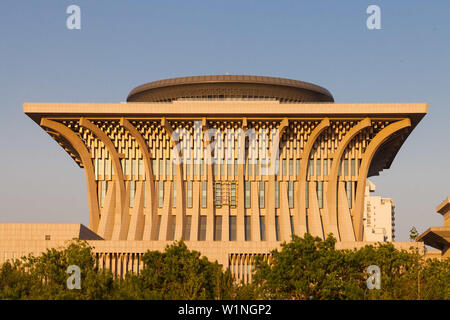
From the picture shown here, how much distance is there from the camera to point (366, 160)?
79.5m

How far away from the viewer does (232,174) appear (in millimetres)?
81250

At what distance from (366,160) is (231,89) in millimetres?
13374

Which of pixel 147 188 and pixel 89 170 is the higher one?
pixel 89 170

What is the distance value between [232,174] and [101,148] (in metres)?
11.8

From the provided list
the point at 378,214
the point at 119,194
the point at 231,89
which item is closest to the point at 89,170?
the point at 119,194

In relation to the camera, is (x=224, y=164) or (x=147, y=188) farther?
(x=224, y=164)

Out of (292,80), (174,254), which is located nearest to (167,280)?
(174,254)

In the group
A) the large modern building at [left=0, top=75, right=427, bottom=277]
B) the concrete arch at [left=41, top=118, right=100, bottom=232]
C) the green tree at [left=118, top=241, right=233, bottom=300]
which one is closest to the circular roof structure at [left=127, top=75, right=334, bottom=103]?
the large modern building at [left=0, top=75, right=427, bottom=277]

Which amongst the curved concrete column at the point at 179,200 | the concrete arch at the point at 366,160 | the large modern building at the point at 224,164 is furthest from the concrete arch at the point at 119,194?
the concrete arch at the point at 366,160

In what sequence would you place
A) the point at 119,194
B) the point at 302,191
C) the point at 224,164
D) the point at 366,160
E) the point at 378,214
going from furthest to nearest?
the point at 378,214
the point at 224,164
the point at 302,191
the point at 119,194
the point at 366,160

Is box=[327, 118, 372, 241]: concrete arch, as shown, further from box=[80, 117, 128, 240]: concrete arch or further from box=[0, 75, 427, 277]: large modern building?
box=[80, 117, 128, 240]: concrete arch

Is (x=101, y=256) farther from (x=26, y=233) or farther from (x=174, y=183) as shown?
(x=174, y=183)

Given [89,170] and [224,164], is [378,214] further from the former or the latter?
[89,170]
